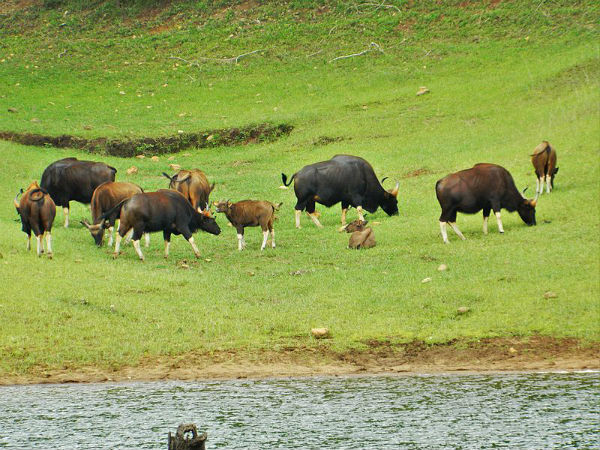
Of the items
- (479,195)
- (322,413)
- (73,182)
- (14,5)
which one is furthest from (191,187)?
(14,5)

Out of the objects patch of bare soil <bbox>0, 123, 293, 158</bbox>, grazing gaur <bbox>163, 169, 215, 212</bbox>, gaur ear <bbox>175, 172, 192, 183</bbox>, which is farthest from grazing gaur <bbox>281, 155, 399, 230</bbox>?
patch of bare soil <bbox>0, 123, 293, 158</bbox>

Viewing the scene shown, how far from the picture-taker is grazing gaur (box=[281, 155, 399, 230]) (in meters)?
24.7

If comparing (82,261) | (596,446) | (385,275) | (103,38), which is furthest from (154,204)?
(103,38)

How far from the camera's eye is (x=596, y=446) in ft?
35.6

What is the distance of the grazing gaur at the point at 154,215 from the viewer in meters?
20.6

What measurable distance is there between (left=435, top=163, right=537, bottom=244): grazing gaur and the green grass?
0.58 metres

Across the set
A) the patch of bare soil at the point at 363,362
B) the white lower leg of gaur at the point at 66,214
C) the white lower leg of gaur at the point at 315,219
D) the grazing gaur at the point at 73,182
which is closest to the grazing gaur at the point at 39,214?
the white lower leg of gaur at the point at 66,214

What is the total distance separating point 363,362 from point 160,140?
79.1ft

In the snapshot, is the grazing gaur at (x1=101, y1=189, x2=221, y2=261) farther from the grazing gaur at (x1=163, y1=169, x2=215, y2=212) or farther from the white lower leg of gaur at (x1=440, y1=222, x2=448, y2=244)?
the white lower leg of gaur at (x1=440, y1=222, x2=448, y2=244)

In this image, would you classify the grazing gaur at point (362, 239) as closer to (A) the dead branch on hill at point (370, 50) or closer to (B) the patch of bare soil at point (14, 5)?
(A) the dead branch on hill at point (370, 50)

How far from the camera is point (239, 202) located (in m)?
22.4

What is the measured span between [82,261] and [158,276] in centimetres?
211

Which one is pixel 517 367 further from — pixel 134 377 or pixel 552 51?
pixel 552 51

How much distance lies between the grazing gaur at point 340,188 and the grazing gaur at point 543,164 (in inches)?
146
